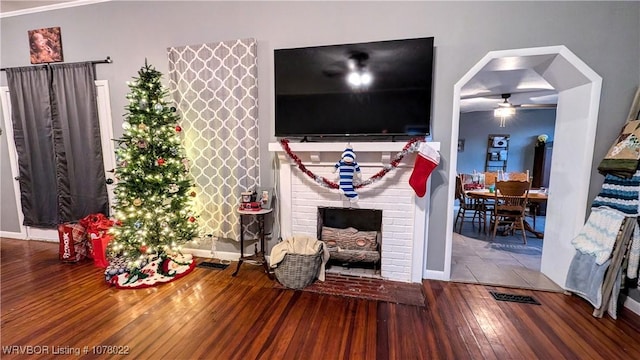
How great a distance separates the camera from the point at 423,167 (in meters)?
2.36

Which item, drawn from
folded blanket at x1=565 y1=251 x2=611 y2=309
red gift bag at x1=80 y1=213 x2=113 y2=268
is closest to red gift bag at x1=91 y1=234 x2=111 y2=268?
red gift bag at x1=80 y1=213 x2=113 y2=268

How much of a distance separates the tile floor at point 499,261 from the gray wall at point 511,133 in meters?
3.11

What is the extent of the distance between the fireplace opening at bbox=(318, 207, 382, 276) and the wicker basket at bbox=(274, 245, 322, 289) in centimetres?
35

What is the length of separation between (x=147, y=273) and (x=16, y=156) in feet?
9.72

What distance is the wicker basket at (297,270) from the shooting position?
250 centimetres

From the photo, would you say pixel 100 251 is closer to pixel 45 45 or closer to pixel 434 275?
pixel 45 45

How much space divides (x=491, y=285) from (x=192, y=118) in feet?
11.7

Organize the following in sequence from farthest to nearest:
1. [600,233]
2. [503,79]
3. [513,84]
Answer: [513,84], [503,79], [600,233]

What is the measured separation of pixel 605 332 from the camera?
1926mm

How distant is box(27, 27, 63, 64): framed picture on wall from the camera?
11.0ft

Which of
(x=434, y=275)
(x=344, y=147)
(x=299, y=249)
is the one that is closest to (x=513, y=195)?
(x=434, y=275)

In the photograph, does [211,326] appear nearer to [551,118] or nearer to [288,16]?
[288,16]

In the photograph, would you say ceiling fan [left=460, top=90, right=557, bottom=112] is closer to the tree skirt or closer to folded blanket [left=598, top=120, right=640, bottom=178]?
folded blanket [left=598, top=120, right=640, bottom=178]

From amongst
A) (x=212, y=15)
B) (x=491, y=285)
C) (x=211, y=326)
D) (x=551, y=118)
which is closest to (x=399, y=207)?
(x=491, y=285)
